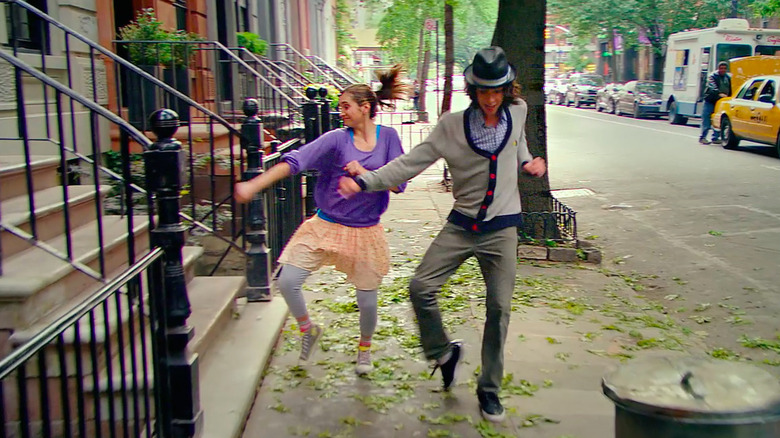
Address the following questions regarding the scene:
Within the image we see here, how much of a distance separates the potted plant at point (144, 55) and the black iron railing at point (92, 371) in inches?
188

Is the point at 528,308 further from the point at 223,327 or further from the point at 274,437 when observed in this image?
the point at 274,437

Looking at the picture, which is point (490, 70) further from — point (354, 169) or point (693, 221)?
point (693, 221)

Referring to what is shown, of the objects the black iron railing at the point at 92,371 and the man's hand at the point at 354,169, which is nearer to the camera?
the black iron railing at the point at 92,371

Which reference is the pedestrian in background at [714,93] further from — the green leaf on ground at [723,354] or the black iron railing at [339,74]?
the green leaf on ground at [723,354]

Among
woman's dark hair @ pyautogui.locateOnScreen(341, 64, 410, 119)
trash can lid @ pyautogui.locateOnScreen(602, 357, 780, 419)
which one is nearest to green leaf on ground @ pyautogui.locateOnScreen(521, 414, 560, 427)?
trash can lid @ pyautogui.locateOnScreen(602, 357, 780, 419)

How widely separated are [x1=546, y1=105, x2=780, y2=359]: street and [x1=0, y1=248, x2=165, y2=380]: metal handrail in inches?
169

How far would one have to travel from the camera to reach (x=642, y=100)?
29516 millimetres

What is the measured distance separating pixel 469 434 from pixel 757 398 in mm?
1913

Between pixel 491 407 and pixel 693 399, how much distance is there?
74.3 inches

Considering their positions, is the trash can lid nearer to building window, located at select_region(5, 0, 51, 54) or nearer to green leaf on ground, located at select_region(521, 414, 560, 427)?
green leaf on ground, located at select_region(521, 414, 560, 427)

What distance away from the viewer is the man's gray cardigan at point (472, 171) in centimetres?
408

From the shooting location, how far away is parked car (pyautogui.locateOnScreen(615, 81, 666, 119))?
29.2m

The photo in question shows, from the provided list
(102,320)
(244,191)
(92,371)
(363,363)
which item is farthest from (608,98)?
(92,371)

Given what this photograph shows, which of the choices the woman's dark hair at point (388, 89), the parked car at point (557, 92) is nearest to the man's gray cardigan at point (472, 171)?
the woman's dark hair at point (388, 89)
